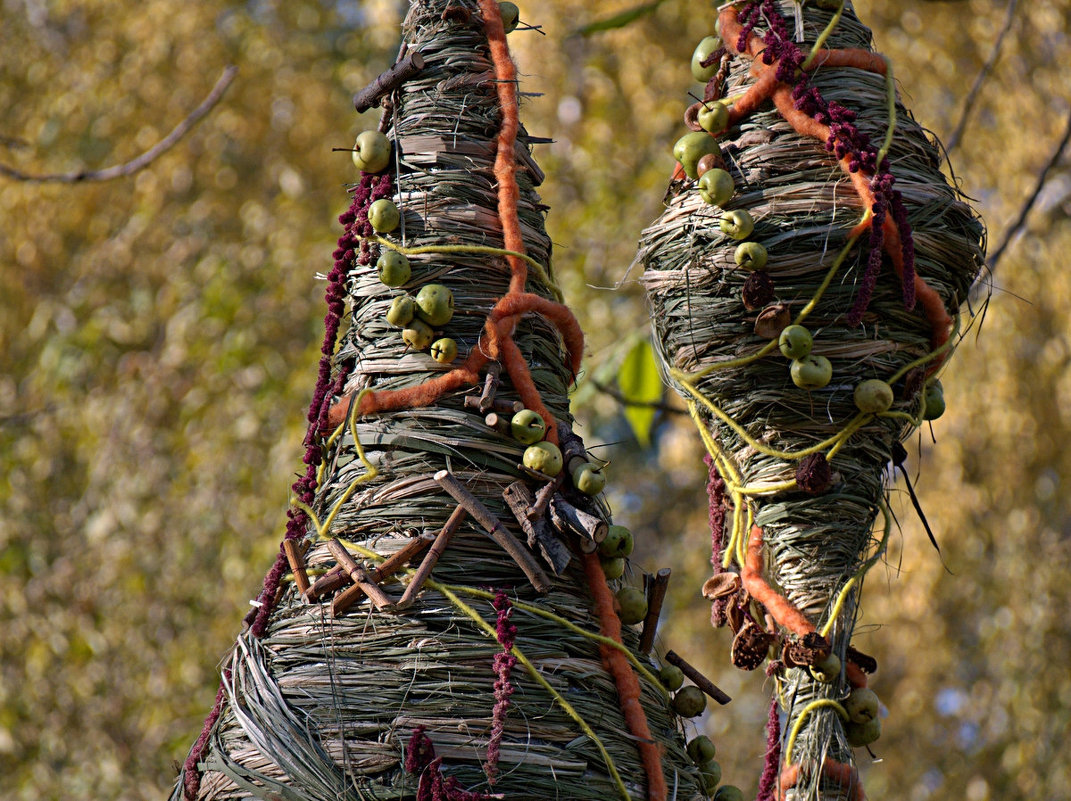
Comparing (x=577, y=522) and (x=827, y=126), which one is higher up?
(x=827, y=126)

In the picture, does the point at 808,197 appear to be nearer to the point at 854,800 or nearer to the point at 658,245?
the point at 658,245

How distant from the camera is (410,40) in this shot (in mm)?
1027

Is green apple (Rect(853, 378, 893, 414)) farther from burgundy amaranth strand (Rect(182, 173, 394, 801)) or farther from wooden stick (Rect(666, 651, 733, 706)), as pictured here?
burgundy amaranth strand (Rect(182, 173, 394, 801))

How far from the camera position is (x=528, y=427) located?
852 mm

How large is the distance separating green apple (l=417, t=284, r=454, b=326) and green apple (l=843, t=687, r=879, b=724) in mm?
488

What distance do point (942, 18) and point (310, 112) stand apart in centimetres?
234

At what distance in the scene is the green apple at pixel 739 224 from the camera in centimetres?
98

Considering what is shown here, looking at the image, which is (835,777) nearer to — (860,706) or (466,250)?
(860,706)

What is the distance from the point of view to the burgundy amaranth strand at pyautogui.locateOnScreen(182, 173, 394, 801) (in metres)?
0.87

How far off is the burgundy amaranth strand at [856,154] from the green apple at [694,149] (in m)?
0.08

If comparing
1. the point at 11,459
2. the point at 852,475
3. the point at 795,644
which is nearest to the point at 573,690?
the point at 795,644

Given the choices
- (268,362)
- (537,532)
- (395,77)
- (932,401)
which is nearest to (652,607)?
(537,532)

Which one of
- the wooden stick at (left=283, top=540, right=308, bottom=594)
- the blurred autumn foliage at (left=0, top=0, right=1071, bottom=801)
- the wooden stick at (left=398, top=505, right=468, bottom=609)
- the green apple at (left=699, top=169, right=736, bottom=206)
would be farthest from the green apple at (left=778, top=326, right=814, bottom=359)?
the blurred autumn foliage at (left=0, top=0, right=1071, bottom=801)

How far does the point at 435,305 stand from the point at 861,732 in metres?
0.53
